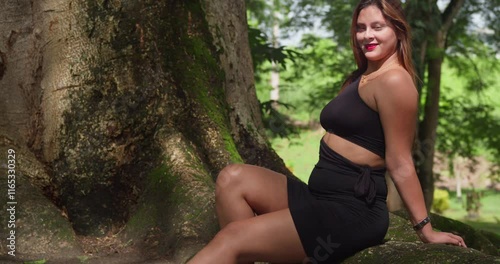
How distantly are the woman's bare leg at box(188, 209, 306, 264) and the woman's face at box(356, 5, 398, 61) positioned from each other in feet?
2.80

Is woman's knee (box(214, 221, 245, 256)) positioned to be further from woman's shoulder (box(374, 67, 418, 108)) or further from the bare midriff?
woman's shoulder (box(374, 67, 418, 108))

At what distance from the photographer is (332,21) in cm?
1830

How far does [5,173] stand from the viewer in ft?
16.8

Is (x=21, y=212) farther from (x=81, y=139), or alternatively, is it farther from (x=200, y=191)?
(x=200, y=191)

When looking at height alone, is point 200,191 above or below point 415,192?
below

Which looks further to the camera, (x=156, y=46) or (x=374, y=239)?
(x=156, y=46)

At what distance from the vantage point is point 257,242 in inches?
132

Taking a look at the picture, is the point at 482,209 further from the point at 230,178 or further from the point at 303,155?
the point at 230,178

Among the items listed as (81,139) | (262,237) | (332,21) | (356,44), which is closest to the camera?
(262,237)

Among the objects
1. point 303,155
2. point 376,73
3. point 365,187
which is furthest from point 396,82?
point 303,155

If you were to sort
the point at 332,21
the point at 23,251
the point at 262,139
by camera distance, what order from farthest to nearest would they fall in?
the point at 332,21 → the point at 262,139 → the point at 23,251

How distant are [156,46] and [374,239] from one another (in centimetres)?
244

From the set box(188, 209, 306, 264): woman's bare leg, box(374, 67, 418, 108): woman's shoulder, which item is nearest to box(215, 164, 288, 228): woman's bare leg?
box(188, 209, 306, 264): woman's bare leg

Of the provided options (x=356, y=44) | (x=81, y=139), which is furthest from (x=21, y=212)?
(x=356, y=44)
